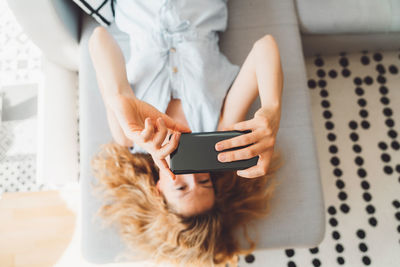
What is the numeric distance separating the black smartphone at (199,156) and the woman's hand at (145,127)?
0.9 inches

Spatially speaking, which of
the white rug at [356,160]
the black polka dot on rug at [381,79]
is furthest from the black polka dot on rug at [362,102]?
the black polka dot on rug at [381,79]

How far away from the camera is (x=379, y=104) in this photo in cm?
141

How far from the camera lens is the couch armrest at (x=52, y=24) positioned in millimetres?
941

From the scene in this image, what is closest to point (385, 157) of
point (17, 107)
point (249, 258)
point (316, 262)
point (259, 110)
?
point (316, 262)

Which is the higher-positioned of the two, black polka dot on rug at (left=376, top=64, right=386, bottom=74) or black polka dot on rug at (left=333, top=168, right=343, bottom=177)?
black polka dot on rug at (left=376, top=64, right=386, bottom=74)

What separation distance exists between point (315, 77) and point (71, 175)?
126 cm

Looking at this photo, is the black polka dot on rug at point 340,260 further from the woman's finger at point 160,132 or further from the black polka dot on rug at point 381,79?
the woman's finger at point 160,132

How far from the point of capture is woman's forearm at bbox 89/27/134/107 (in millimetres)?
867

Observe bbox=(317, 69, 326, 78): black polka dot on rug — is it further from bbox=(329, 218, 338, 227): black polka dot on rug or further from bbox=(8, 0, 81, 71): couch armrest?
bbox=(8, 0, 81, 71): couch armrest

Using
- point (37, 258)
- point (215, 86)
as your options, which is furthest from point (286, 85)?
point (37, 258)

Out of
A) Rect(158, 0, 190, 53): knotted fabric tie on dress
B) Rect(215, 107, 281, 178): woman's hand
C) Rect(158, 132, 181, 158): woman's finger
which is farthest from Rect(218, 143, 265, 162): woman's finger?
Rect(158, 0, 190, 53): knotted fabric tie on dress

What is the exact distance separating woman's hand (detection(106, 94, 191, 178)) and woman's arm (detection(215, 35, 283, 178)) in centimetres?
13

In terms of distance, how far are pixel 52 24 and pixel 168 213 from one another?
77 cm

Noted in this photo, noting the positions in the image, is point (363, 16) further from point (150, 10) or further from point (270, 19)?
point (150, 10)
